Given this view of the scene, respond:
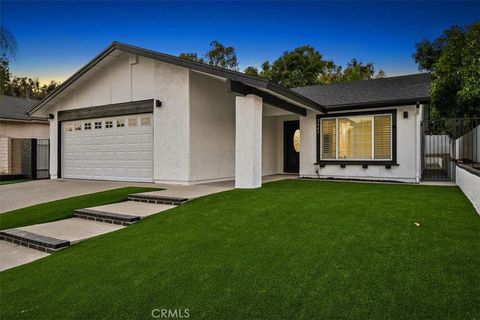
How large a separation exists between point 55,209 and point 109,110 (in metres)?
5.61

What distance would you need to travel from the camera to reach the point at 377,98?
A: 11.0 m

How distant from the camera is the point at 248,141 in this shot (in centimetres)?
888

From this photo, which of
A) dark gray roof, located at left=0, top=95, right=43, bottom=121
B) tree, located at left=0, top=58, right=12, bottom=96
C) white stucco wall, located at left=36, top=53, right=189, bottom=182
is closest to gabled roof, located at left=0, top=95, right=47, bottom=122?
dark gray roof, located at left=0, top=95, right=43, bottom=121

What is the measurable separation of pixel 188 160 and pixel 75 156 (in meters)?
6.22

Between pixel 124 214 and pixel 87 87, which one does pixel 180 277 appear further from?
pixel 87 87

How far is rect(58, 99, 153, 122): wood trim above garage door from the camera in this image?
11.3m

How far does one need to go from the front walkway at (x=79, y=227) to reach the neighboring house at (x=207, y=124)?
91.8 inches

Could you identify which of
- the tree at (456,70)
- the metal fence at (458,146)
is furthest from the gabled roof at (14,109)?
the tree at (456,70)

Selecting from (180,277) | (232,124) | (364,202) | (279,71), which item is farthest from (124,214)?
(279,71)

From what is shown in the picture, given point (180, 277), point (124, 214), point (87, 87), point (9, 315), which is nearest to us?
point (9, 315)

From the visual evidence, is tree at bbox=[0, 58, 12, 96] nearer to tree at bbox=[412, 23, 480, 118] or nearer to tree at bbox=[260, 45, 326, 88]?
tree at bbox=[412, 23, 480, 118]

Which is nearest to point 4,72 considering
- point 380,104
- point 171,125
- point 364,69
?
point 171,125

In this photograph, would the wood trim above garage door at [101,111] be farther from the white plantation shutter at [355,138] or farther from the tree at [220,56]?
the tree at [220,56]

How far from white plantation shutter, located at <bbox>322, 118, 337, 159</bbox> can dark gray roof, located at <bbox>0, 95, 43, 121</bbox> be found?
47.8 ft
